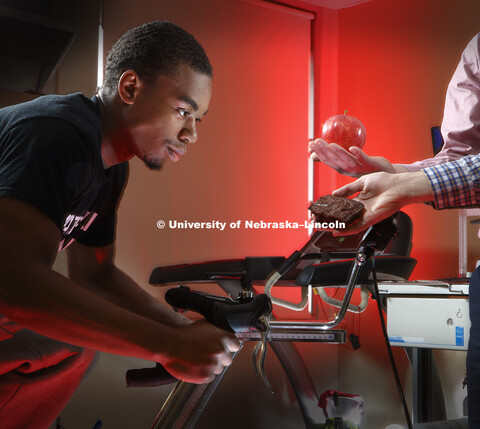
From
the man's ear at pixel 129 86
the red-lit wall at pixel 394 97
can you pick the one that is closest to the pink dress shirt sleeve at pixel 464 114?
the man's ear at pixel 129 86

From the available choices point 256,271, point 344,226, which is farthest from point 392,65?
point 344,226

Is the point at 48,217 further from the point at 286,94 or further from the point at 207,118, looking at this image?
the point at 286,94

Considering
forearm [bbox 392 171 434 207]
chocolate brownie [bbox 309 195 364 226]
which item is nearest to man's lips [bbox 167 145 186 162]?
chocolate brownie [bbox 309 195 364 226]

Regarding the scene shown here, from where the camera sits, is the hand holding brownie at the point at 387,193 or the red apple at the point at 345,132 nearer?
the hand holding brownie at the point at 387,193

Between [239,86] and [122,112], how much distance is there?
80.1 inches

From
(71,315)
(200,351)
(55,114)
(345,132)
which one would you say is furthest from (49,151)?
(345,132)

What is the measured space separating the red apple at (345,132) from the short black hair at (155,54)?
0.69m

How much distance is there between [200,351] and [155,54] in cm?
83

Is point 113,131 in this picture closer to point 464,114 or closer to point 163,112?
point 163,112

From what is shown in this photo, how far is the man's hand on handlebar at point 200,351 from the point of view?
84 cm

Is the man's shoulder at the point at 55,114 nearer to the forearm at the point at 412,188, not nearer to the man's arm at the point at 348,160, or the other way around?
the man's arm at the point at 348,160

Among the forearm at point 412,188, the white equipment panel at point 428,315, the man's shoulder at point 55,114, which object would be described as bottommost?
the white equipment panel at point 428,315

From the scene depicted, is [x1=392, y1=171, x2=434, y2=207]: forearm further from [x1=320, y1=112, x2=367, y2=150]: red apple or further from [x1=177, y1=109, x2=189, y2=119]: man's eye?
[x1=320, y1=112, x2=367, y2=150]: red apple

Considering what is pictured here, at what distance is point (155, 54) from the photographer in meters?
1.37
